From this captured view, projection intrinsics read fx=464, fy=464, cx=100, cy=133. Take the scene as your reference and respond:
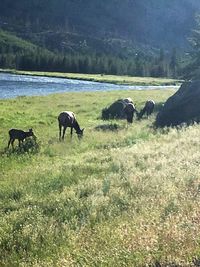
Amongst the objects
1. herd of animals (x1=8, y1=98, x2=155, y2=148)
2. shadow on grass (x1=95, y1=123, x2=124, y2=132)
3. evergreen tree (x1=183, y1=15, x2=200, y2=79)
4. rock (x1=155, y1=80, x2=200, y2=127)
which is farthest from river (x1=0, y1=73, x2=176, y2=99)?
rock (x1=155, y1=80, x2=200, y2=127)

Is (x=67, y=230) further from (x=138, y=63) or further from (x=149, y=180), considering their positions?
(x=138, y=63)

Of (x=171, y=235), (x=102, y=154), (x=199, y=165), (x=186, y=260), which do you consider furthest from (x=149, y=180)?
(x=102, y=154)

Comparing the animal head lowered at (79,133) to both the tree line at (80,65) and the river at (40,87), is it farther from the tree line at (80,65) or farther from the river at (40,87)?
the tree line at (80,65)

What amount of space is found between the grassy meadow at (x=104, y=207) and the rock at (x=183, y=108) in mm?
12126

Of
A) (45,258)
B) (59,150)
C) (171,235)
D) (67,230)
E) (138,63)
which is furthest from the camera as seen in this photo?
(138,63)

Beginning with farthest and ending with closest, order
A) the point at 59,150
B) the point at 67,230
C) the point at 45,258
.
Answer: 1. the point at 59,150
2. the point at 67,230
3. the point at 45,258

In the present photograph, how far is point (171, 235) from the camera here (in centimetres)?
902

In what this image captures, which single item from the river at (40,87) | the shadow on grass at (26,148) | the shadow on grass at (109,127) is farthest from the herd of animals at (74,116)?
the river at (40,87)

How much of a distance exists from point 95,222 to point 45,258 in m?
1.98

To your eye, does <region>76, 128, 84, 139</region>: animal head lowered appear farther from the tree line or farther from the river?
the tree line

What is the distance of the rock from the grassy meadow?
12126 millimetres

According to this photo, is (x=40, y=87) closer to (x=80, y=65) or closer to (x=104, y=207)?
(x=104, y=207)

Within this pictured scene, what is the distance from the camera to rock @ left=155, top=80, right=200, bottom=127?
115ft

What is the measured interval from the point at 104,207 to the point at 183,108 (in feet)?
80.6
